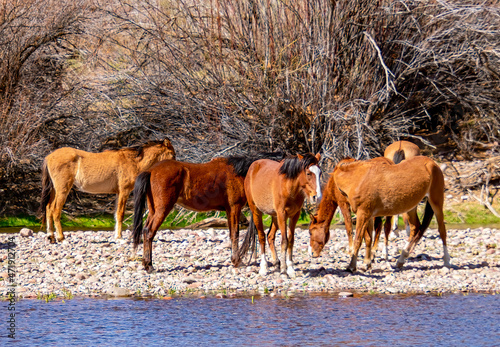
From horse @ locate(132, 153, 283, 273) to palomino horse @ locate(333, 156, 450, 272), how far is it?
60.5 inches

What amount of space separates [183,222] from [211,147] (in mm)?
2071

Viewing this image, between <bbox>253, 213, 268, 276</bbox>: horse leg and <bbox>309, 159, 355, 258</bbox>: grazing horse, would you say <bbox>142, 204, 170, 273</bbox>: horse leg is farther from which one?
<bbox>309, 159, 355, 258</bbox>: grazing horse

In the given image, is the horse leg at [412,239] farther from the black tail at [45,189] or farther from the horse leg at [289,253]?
the black tail at [45,189]

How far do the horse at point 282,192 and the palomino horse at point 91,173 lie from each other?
384 cm

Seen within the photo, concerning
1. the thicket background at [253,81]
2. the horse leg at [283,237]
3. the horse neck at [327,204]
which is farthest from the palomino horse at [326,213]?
the thicket background at [253,81]

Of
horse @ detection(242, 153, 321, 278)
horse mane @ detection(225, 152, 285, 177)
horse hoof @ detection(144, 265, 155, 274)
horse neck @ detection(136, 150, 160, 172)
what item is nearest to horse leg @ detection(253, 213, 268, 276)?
horse @ detection(242, 153, 321, 278)

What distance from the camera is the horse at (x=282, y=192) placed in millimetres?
8859

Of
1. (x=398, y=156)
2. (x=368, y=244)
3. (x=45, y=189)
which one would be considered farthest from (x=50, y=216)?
(x=398, y=156)

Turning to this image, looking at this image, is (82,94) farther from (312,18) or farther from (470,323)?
(470,323)

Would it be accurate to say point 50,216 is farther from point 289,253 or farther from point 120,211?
point 289,253

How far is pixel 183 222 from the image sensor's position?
53.6 ft

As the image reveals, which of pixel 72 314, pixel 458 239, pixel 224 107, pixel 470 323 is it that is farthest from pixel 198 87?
pixel 470 323

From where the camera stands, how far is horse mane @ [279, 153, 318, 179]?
350 inches

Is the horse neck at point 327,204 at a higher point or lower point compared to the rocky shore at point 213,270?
higher
